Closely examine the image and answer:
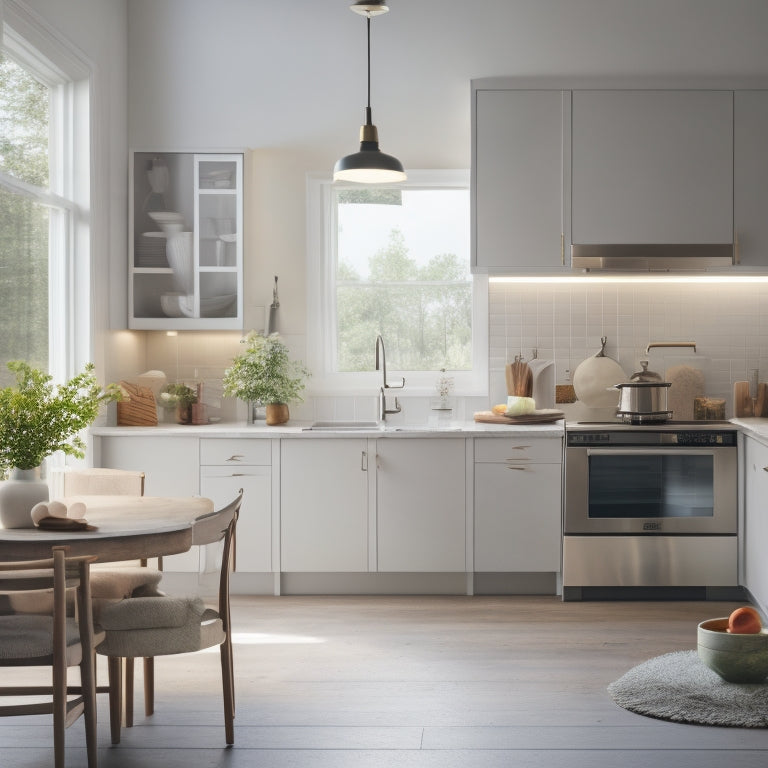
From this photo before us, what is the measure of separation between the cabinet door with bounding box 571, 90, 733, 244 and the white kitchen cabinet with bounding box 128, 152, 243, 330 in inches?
72.3

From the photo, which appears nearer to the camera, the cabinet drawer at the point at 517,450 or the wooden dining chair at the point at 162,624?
the wooden dining chair at the point at 162,624

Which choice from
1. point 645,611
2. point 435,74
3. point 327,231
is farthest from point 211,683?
point 435,74

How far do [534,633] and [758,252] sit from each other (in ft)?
7.66

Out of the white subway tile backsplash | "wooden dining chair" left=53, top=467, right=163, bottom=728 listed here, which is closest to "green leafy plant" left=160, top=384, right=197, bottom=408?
"wooden dining chair" left=53, top=467, right=163, bottom=728

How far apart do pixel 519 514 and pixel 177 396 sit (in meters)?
1.90

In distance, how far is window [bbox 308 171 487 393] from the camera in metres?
5.33

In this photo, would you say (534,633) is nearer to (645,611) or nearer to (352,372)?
(645,611)

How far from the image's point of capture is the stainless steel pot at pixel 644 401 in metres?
4.71

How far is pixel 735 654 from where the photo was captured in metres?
3.26

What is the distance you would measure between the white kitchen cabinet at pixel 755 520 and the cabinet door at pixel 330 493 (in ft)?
6.02

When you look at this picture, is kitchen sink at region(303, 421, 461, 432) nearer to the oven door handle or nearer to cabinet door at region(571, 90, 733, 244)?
the oven door handle

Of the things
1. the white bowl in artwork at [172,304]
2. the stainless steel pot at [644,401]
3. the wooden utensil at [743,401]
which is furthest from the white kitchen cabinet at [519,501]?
the white bowl in artwork at [172,304]

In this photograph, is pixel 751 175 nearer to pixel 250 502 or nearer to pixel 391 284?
pixel 391 284

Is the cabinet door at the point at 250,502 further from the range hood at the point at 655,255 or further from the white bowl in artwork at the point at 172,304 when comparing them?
the range hood at the point at 655,255
